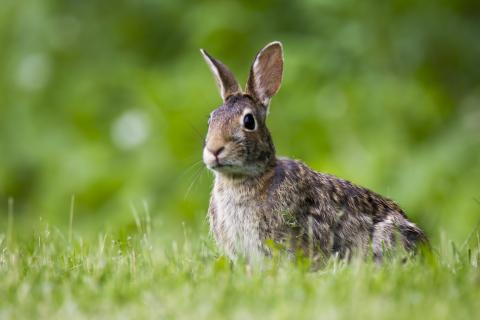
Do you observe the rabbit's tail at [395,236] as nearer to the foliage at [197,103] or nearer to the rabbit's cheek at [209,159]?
the foliage at [197,103]

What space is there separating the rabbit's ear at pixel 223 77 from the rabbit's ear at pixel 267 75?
12 centimetres

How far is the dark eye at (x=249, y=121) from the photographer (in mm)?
5203

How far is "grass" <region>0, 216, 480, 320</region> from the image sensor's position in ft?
12.1

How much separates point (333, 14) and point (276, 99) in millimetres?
992

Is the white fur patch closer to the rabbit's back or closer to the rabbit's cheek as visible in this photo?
the rabbit's back

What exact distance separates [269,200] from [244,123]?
419 mm

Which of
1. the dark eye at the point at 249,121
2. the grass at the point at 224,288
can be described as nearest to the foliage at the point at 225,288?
the grass at the point at 224,288

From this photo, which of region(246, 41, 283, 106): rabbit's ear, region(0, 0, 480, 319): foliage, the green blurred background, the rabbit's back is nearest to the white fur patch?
the rabbit's back

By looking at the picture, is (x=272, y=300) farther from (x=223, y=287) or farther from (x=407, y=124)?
(x=407, y=124)

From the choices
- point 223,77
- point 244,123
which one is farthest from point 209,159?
point 223,77

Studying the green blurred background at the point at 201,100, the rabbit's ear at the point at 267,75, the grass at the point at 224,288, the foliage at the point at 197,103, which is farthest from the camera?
the green blurred background at the point at 201,100

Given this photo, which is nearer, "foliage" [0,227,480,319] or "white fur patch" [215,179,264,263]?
"foliage" [0,227,480,319]

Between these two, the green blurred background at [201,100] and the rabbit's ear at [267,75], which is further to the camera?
the green blurred background at [201,100]

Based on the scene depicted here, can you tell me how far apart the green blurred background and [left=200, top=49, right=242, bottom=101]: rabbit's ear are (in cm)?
238
